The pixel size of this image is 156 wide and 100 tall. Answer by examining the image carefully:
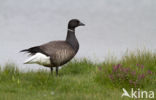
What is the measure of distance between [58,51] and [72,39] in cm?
114

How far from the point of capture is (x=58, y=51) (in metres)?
9.93

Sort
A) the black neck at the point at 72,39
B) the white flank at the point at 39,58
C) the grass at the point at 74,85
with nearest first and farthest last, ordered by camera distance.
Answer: the grass at the point at 74,85
the white flank at the point at 39,58
the black neck at the point at 72,39

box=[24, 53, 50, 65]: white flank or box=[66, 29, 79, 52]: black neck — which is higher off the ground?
box=[66, 29, 79, 52]: black neck

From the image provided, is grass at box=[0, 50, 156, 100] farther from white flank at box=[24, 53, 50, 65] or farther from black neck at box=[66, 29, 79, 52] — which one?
black neck at box=[66, 29, 79, 52]

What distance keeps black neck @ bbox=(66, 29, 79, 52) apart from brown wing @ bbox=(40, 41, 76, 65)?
32cm

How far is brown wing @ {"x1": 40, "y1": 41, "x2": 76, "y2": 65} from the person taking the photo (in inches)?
389

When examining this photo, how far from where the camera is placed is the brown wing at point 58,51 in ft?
32.4

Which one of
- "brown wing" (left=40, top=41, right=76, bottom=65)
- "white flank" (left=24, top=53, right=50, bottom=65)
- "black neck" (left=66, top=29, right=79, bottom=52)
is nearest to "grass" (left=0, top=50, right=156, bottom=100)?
"white flank" (left=24, top=53, right=50, bottom=65)

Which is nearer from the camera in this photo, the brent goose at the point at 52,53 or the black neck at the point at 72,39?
the brent goose at the point at 52,53

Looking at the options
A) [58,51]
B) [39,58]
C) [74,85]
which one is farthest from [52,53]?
[74,85]

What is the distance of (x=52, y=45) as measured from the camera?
398 inches

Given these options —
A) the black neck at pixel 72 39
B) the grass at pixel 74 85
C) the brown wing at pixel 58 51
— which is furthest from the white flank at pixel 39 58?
the black neck at pixel 72 39

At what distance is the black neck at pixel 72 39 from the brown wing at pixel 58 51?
32 centimetres

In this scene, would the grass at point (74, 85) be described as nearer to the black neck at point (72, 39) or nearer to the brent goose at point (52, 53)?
the brent goose at point (52, 53)
